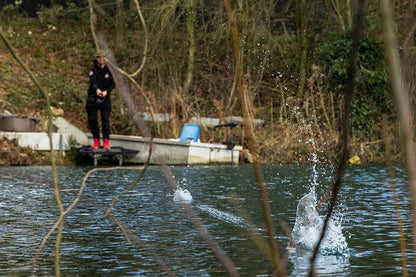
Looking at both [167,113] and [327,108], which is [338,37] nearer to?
[327,108]

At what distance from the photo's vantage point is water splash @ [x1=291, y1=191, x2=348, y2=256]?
8461mm

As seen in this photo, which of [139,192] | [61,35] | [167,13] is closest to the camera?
[139,192]

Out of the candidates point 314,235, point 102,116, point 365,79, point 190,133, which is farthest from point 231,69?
point 314,235

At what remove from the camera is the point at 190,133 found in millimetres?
22891

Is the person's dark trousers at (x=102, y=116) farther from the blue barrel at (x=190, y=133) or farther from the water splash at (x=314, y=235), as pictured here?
the water splash at (x=314, y=235)

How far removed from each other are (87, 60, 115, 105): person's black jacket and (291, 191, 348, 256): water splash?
38.7 ft

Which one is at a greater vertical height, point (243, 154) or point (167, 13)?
point (167, 13)

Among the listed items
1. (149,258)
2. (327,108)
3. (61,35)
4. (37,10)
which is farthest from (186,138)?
(149,258)

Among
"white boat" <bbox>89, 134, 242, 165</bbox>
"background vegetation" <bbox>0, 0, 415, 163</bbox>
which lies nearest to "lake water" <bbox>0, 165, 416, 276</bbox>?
"white boat" <bbox>89, 134, 242, 165</bbox>

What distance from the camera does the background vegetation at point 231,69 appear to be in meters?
24.1

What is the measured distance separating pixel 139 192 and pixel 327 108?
10234 millimetres

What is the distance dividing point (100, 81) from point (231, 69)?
680cm

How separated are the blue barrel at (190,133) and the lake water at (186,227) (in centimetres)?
478

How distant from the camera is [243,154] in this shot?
23.9 meters
